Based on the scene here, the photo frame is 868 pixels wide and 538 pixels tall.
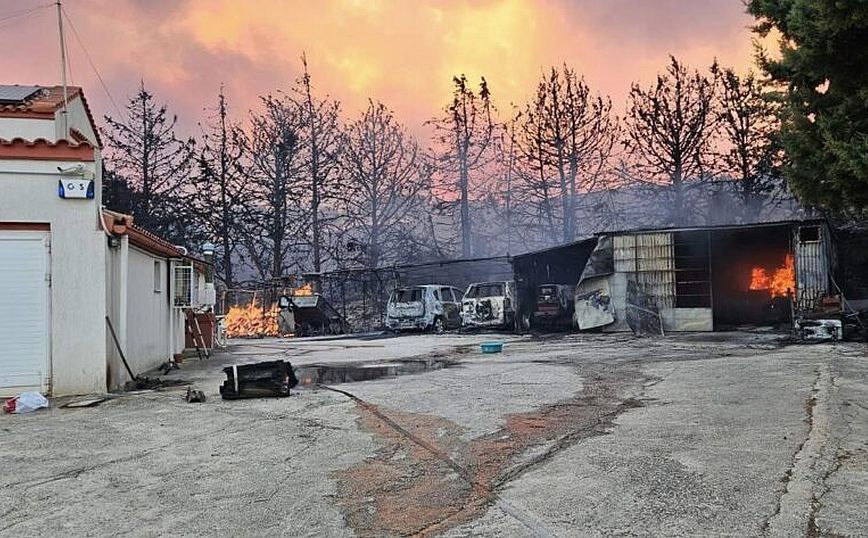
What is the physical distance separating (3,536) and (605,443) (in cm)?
430

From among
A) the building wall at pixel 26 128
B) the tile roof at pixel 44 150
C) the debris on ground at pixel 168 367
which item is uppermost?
the building wall at pixel 26 128

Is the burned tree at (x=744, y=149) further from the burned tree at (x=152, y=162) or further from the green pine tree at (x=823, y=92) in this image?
the burned tree at (x=152, y=162)

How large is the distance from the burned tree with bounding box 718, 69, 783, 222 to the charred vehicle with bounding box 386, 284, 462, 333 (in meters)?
16.3

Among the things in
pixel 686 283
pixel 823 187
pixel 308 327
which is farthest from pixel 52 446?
pixel 308 327

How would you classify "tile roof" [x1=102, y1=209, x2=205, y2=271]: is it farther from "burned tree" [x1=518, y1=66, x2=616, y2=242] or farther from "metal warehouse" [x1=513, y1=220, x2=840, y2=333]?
"burned tree" [x1=518, y1=66, x2=616, y2=242]

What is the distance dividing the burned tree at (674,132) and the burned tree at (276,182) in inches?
709

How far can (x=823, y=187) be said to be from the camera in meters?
8.61

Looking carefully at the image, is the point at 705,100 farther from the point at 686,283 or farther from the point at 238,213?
the point at 238,213

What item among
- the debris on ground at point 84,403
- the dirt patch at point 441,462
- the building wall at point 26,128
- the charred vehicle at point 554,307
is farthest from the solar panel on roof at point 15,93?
the charred vehicle at point 554,307

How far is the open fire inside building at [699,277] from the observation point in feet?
66.2

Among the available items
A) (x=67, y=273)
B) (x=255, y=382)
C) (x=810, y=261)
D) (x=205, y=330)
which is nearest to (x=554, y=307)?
(x=810, y=261)

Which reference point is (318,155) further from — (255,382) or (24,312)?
(255,382)

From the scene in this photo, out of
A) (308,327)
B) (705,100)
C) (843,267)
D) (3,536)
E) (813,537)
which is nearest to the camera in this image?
(813,537)

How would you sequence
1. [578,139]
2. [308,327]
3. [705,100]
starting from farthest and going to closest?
1. [578,139]
2. [705,100]
3. [308,327]
